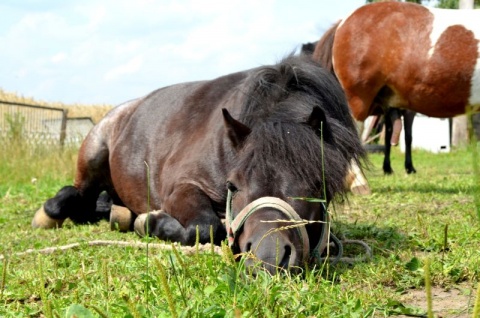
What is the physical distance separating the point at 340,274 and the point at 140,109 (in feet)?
9.77

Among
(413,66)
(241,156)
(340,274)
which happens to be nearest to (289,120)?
(241,156)

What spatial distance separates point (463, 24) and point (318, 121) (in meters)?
4.62

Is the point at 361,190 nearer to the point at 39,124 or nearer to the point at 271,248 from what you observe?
the point at 271,248

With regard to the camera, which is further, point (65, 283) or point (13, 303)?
point (65, 283)

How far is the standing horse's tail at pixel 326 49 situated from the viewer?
25.1 ft

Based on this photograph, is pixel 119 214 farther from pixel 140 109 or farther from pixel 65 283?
pixel 65 283

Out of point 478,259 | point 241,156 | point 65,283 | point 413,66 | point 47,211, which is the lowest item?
point 47,211

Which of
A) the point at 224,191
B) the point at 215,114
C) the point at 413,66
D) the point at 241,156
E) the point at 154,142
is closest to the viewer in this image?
the point at 241,156

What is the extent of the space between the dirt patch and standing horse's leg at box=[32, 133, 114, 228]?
12.0ft

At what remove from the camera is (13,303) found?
2.40 meters

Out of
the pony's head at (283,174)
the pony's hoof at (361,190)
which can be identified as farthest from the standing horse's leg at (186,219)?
the pony's hoof at (361,190)

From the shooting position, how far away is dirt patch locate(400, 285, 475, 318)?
6.99 ft

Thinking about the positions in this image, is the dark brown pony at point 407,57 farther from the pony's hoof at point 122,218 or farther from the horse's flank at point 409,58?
the pony's hoof at point 122,218

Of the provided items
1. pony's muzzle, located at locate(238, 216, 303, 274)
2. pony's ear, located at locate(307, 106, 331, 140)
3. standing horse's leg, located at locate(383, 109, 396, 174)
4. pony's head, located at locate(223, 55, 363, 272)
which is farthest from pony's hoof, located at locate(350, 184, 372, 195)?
pony's muzzle, located at locate(238, 216, 303, 274)
